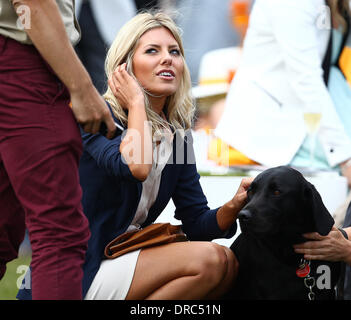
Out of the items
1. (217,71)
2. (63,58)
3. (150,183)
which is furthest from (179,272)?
(217,71)

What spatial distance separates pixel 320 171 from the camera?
4.09m

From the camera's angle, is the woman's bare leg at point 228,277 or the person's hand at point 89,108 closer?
the person's hand at point 89,108

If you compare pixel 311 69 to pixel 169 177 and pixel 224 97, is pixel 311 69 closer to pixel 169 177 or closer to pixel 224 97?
pixel 224 97

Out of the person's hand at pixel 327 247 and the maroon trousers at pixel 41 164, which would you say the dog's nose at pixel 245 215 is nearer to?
the person's hand at pixel 327 247

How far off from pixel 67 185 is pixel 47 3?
0.47 m

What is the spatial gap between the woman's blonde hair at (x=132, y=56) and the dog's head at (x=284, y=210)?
434mm

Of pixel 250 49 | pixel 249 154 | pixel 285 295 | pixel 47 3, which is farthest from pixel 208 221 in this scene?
pixel 250 49

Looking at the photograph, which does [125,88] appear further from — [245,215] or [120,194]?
[245,215]

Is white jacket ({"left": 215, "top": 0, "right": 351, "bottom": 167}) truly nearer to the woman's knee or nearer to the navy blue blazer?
the navy blue blazer

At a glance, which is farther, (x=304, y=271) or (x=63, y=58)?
(x=304, y=271)

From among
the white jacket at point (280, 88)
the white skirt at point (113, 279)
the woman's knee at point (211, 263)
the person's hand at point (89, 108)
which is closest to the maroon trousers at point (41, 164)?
the person's hand at point (89, 108)

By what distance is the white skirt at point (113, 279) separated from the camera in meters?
2.28

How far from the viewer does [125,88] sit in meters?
2.33

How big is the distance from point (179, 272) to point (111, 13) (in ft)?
9.34
